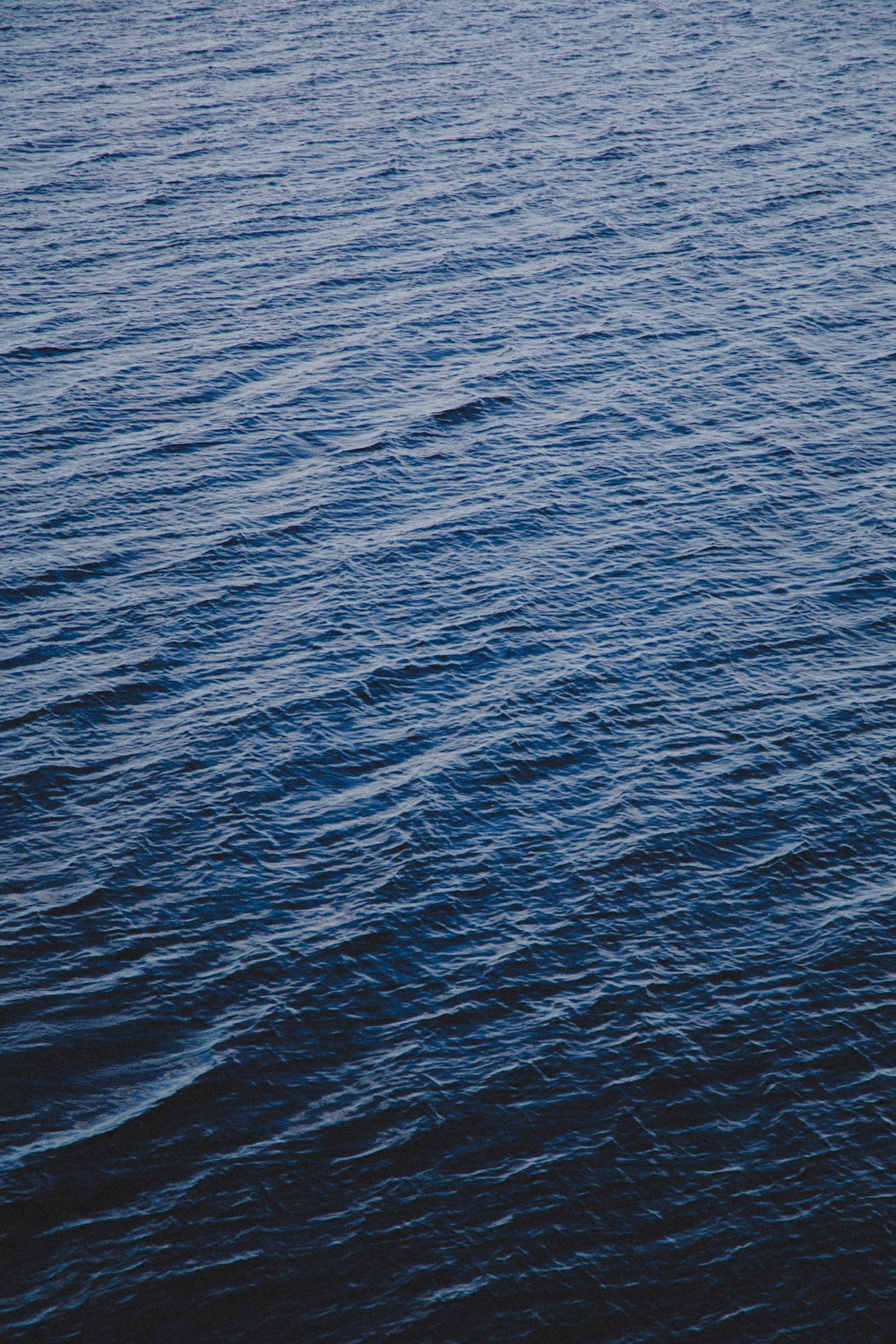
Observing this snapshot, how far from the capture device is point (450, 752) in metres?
27.4

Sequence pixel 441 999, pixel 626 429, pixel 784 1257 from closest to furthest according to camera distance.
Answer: pixel 784 1257 → pixel 441 999 → pixel 626 429

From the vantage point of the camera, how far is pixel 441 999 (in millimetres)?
21828

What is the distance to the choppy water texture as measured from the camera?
18.4 m

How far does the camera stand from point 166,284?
158ft

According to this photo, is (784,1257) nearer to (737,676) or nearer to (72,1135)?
(72,1135)

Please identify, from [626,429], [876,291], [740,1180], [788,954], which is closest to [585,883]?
[788,954]

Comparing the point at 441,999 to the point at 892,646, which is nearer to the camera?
the point at 441,999

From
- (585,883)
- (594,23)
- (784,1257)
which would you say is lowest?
(784,1257)

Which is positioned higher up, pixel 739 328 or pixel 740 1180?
pixel 739 328

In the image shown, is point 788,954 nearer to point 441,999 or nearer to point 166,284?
point 441,999

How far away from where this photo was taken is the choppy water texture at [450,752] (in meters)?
18.4

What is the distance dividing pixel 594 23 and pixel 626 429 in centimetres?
5232

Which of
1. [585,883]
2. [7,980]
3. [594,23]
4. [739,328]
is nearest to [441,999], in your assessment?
[585,883]

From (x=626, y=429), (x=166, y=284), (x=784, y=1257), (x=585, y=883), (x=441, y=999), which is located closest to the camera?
(x=784, y=1257)
